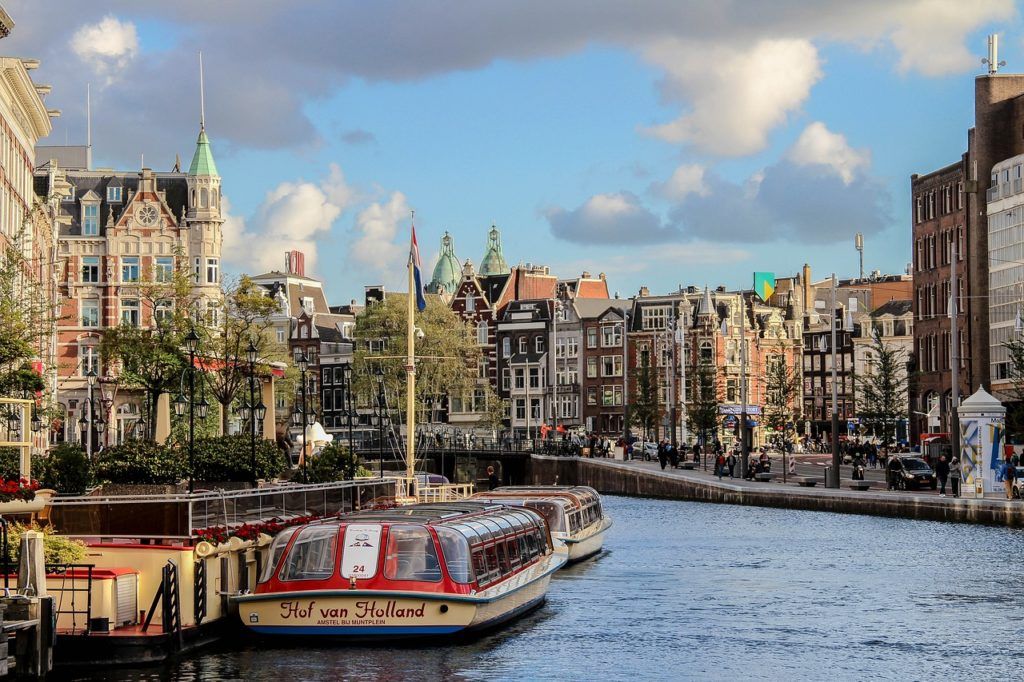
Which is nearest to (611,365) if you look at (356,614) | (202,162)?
(202,162)

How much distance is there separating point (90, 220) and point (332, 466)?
64.9m

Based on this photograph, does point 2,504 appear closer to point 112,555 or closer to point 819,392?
point 112,555

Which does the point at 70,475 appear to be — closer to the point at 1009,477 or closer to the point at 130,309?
the point at 1009,477

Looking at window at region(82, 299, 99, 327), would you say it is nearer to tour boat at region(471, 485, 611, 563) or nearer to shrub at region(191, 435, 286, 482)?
tour boat at region(471, 485, 611, 563)

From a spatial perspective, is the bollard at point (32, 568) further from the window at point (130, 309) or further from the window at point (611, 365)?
the window at point (611, 365)

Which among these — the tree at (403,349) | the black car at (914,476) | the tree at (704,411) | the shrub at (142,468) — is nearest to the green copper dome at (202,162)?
the tree at (403,349)

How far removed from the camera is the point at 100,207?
367 ft

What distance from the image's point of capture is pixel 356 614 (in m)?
31.5

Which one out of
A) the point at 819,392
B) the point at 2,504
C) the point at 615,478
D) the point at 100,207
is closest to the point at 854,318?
the point at 819,392

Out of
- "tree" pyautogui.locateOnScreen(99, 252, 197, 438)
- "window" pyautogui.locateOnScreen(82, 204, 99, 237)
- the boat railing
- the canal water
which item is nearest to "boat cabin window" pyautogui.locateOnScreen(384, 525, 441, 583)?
the canal water

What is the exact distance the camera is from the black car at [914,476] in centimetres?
8050

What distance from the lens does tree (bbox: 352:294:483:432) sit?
13575cm

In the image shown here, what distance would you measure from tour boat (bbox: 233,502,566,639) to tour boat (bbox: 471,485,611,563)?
1456cm

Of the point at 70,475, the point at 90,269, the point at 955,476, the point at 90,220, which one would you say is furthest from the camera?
the point at 90,220
